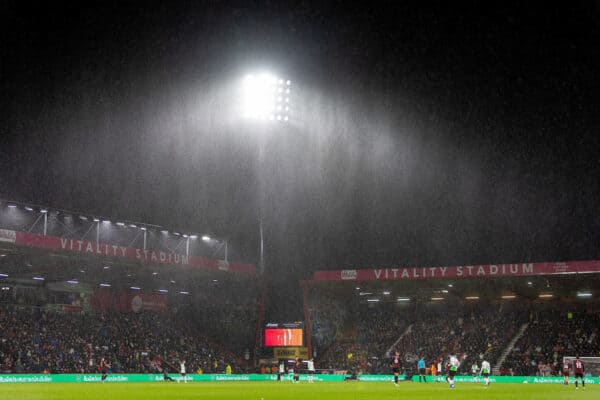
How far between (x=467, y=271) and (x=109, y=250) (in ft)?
88.8

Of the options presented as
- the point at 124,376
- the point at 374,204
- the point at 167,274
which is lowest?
the point at 124,376

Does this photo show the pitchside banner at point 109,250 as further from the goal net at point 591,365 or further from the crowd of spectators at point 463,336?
the goal net at point 591,365

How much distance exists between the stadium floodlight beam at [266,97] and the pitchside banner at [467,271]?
14975 mm

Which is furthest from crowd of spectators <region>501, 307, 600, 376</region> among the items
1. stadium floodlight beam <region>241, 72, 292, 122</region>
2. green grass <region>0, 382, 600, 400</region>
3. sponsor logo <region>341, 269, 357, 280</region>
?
stadium floodlight beam <region>241, 72, 292, 122</region>

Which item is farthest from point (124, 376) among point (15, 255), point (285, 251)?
point (285, 251)

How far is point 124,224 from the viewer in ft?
186

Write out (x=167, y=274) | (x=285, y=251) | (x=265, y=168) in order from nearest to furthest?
(x=265, y=168)
(x=167, y=274)
(x=285, y=251)

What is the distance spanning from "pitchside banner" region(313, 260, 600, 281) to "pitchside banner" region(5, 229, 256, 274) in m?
8.77

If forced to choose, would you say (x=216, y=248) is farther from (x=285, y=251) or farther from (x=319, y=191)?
(x=319, y=191)

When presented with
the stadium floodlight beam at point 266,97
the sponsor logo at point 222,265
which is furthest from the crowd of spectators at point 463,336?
the stadium floodlight beam at point 266,97

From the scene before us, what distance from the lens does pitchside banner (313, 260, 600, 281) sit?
2005 inches

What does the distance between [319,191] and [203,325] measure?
54.9 ft

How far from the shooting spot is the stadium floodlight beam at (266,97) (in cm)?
4991

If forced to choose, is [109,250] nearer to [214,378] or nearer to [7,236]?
[7,236]
